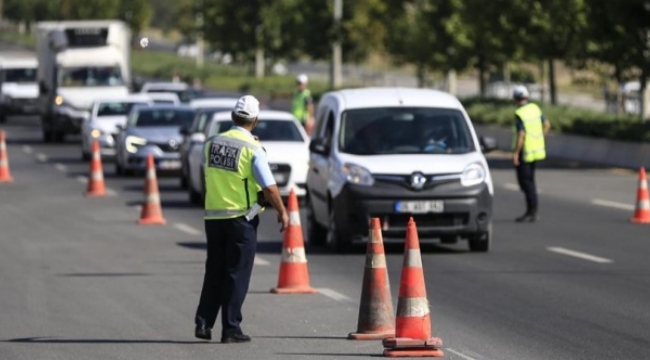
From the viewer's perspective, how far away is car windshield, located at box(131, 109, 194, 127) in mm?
34094

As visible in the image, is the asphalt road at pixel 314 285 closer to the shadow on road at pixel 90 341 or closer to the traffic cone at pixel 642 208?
the shadow on road at pixel 90 341

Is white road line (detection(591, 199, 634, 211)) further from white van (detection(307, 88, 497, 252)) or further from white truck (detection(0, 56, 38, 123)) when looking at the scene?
white truck (detection(0, 56, 38, 123))

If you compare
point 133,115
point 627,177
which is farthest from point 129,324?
point 133,115

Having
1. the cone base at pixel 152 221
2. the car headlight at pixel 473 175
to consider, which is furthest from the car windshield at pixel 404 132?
the cone base at pixel 152 221

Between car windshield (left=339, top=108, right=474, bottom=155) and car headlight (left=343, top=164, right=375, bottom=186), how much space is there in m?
0.49

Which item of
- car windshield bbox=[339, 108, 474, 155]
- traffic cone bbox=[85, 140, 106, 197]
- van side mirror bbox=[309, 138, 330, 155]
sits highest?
car windshield bbox=[339, 108, 474, 155]

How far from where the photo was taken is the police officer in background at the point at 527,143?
72.7ft

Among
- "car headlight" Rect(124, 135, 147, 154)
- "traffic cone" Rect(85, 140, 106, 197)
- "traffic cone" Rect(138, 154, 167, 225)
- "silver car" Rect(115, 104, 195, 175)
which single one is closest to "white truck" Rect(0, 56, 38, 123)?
"silver car" Rect(115, 104, 195, 175)

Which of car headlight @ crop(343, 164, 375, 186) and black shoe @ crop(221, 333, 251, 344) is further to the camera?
car headlight @ crop(343, 164, 375, 186)

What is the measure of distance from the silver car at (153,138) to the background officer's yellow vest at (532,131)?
11617mm

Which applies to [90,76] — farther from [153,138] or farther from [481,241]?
[481,241]

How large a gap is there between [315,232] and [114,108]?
20861 mm

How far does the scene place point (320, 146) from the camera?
19016 millimetres

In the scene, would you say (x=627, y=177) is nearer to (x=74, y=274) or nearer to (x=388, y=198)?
(x=388, y=198)
